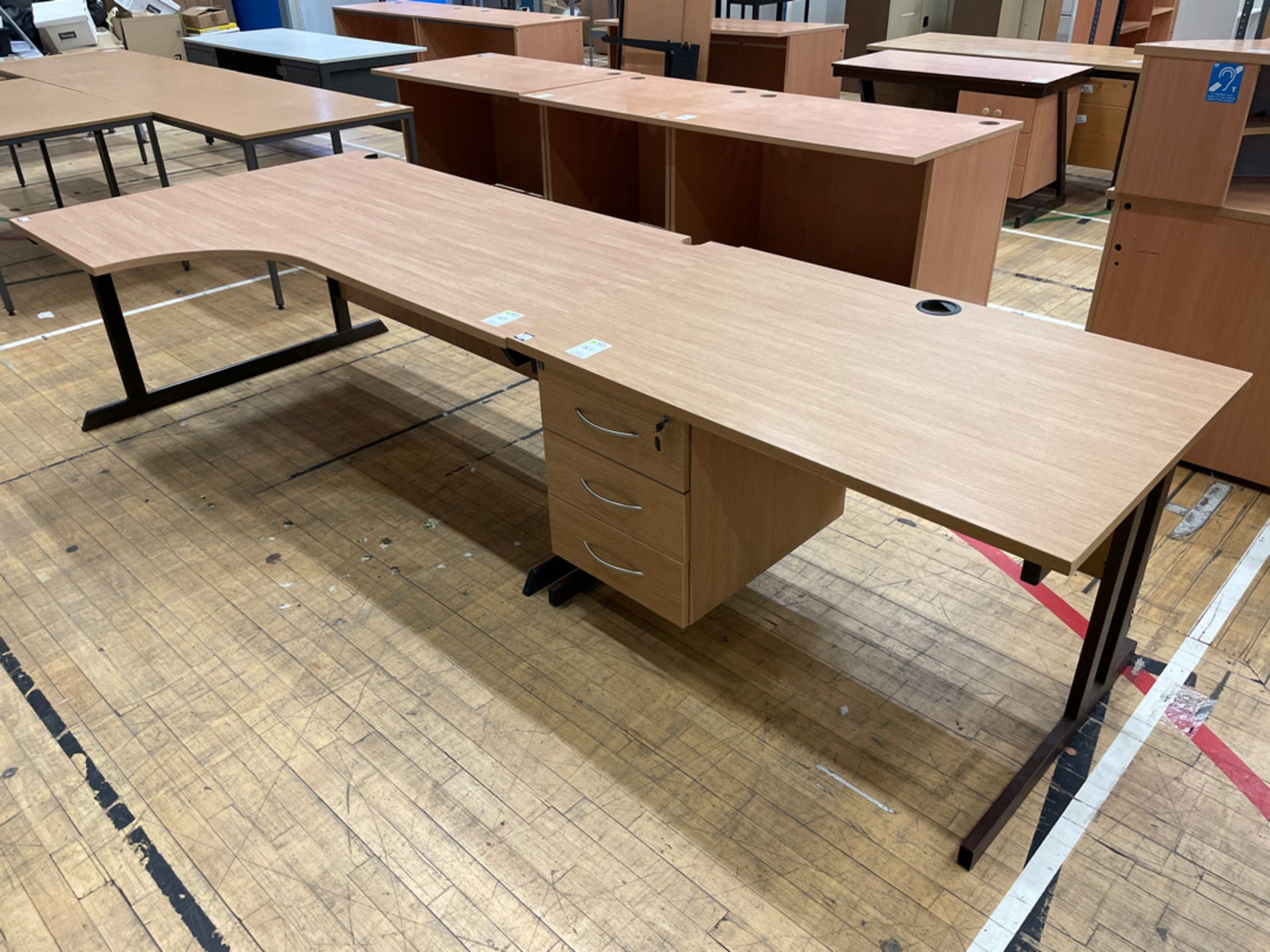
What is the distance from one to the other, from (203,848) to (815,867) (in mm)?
1159

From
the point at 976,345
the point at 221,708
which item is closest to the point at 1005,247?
the point at 976,345

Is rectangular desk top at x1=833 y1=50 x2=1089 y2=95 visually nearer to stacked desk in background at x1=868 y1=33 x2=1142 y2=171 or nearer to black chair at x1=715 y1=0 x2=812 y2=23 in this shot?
stacked desk in background at x1=868 y1=33 x2=1142 y2=171

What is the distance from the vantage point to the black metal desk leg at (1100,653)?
5.76 feet

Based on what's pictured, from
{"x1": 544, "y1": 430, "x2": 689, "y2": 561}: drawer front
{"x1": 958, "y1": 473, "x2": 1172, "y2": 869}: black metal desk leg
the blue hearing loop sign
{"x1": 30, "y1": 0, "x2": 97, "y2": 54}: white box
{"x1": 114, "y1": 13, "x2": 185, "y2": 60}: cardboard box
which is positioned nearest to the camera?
{"x1": 958, "y1": 473, "x2": 1172, "y2": 869}: black metal desk leg

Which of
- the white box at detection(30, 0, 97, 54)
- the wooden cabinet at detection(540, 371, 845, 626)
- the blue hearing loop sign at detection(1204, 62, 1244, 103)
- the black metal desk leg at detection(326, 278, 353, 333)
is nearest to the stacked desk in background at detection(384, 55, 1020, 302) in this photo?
the blue hearing loop sign at detection(1204, 62, 1244, 103)

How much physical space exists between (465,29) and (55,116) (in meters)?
3.21

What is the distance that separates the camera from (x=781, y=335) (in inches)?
76.0

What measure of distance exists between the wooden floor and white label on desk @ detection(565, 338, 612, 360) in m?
0.51

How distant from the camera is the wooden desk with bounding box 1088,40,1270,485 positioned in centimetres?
257

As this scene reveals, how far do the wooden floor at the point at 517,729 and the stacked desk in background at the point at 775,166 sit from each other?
1.21 m

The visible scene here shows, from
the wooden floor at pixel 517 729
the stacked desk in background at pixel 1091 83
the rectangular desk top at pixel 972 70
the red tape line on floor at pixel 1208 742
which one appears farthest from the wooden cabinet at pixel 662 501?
the stacked desk in background at pixel 1091 83

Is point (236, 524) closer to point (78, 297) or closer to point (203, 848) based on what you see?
point (203, 848)

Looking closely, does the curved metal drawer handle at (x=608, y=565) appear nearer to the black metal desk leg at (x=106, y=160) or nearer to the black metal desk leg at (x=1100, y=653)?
the black metal desk leg at (x=1100, y=653)

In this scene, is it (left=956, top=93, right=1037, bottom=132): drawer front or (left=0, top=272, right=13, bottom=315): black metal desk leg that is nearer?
(left=0, top=272, right=13, bottom=315): black metal desk leg
